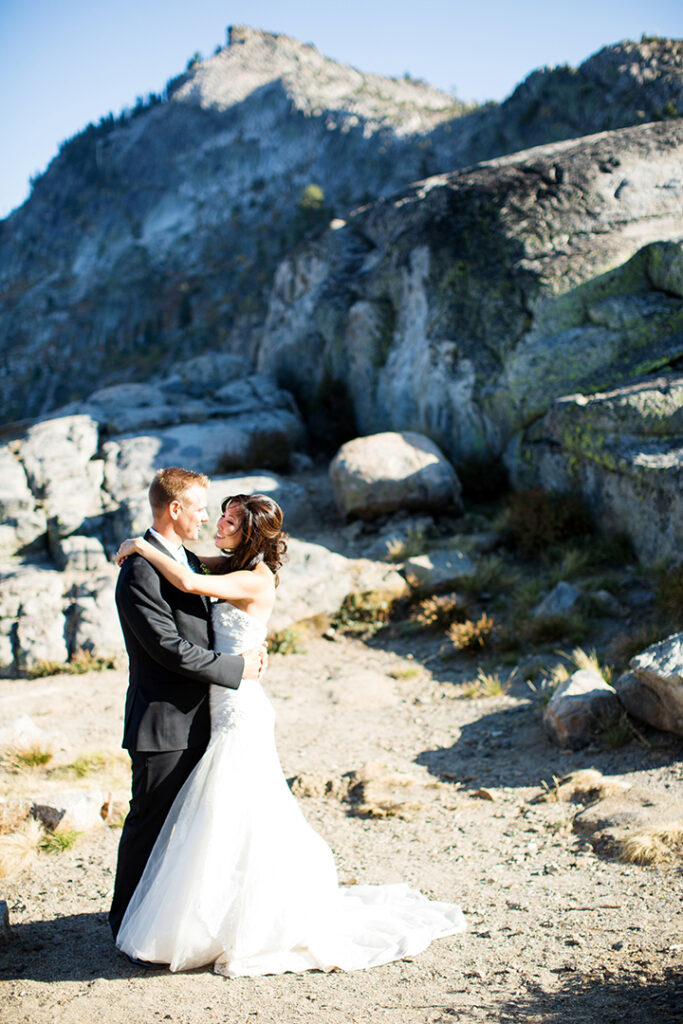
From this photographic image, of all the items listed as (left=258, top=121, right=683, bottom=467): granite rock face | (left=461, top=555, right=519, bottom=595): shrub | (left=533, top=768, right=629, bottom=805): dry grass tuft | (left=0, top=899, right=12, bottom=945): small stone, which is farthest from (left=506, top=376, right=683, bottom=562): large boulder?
(left=0, top=899, right=12, bottom=945): small stone

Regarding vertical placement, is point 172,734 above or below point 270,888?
above

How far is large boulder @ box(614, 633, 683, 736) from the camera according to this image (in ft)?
19.4

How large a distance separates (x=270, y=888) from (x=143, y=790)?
79 centimetres

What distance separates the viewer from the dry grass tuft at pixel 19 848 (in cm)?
510

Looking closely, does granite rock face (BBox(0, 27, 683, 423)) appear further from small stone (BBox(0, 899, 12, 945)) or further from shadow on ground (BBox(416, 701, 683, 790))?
small stone (BBox(0, 899, 12, 945))

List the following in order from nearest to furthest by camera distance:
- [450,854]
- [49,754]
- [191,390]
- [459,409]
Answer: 1. [450,854]
2. [49,754]
3. [459,409]
4. [191,390]

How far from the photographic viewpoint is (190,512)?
148 inches

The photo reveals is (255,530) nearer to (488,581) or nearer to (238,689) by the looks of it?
(238,689)

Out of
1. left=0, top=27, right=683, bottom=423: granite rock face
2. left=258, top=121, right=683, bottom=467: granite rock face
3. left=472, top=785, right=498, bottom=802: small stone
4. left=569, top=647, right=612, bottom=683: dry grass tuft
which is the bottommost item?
left=472, top=785, right=498, bottom=802: small stone

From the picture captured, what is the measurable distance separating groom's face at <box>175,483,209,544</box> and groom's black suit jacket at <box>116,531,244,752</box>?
14 cm

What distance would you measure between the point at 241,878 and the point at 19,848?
2.50 m

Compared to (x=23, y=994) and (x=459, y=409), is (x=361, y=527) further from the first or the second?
(x=23, y=994)

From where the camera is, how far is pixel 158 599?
3.64 meters

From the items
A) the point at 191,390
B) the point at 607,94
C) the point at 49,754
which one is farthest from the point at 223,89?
the point at 49,754
